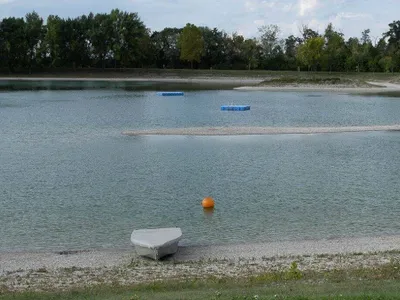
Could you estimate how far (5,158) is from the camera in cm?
3538

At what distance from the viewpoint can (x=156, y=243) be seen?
1664 centimetres

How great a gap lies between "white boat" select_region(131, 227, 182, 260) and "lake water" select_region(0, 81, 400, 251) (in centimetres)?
185

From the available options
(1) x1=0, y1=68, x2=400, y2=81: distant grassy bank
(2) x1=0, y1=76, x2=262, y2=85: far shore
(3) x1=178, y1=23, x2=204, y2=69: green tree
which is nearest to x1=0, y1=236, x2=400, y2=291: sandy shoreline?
(2) x1=0, y1=76, x2=262, y2=85: far shore

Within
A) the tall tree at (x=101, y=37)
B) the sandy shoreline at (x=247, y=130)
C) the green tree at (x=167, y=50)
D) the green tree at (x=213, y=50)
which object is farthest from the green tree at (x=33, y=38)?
the sandy shoreline at (x=247, y=130)

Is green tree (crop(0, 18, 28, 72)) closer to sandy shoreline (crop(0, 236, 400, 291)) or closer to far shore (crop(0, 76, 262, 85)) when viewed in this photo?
far shore (crop(0, 76, 262, 85))

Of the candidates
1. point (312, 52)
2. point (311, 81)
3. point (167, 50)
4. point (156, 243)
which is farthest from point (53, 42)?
point (156, 243)

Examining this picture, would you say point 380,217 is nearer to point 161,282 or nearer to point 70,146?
point 161,282

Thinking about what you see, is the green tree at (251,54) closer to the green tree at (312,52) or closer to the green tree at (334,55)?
the green tree at (312,52)

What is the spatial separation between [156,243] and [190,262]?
3.40ft

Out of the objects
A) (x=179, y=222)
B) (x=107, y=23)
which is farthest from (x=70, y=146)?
(x=107, y=23)

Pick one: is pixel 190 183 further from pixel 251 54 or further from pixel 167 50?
pixel 167 50

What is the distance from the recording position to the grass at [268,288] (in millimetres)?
11781

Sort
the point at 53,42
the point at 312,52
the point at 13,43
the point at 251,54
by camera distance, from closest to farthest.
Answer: the point at 312,52 < the point at 13,43 < the point at 53,42 < the point at 251,54

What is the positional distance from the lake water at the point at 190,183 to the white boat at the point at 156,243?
73.0 inches
